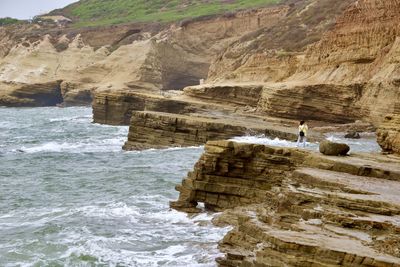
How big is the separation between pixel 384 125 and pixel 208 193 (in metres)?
7.23

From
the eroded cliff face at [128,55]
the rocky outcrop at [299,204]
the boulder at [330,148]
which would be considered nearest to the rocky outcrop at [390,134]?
the rocky outcrop at [299,204]

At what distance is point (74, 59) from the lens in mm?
93062

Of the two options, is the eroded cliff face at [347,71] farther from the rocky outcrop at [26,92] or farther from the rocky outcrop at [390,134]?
the rocky outcrop at [26,92]

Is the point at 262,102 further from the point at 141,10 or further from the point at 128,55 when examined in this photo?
the point at 141,10

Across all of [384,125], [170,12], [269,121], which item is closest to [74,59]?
[170,12]

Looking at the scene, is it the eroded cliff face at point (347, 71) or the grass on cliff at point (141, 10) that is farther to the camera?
the grass on cliff at point (141, 10)

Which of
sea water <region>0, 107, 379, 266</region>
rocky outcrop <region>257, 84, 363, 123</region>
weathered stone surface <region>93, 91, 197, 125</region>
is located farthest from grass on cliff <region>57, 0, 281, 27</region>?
sea water <region>0, 107, 379, 266</region>

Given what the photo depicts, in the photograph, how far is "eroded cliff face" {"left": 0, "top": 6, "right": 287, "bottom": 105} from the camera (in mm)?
80688

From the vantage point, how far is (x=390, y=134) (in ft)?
69.3

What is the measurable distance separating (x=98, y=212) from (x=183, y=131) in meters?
17.3

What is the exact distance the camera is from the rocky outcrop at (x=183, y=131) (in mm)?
35688

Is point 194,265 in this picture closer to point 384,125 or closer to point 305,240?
→ point 305,240

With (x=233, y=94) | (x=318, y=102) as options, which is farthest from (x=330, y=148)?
(x=233, y=94)

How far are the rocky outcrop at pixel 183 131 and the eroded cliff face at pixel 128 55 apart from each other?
38.1m
